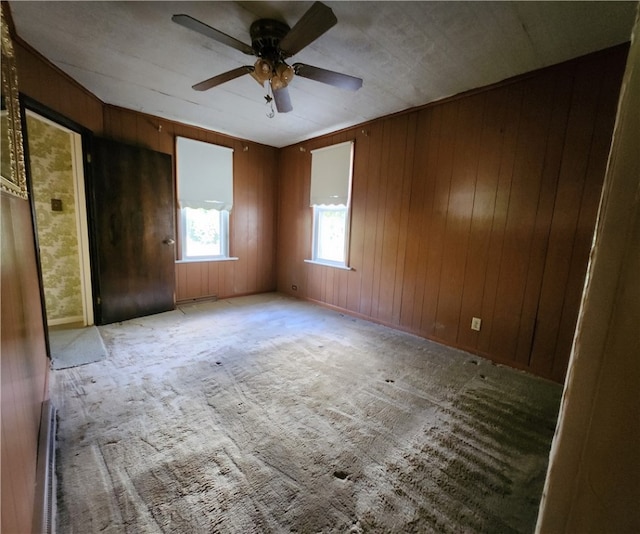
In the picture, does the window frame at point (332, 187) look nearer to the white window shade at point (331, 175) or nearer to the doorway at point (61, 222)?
the white window shade at point (331, 175)

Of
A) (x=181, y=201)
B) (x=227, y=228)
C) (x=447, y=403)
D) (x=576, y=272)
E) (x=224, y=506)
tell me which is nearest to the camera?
(x=224, y=506)

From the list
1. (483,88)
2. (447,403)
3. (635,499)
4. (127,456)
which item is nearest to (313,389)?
(447,403)

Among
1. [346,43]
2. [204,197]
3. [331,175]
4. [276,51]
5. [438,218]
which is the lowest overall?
[438,218]

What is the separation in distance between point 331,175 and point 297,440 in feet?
10.4

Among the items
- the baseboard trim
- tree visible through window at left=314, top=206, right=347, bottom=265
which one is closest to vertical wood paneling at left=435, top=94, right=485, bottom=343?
tree visible through window at left=314, top=206, right=347, bottom=265

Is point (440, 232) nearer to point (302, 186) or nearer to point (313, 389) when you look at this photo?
point (313, 389)

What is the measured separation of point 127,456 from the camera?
146cm

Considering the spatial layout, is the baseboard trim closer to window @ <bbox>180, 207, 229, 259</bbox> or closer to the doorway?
the doorway

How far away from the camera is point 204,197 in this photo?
392cm

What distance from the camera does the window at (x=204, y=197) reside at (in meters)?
3.76

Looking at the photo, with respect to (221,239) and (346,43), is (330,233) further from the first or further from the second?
(346,43)

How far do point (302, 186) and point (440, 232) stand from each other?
87.6 inches

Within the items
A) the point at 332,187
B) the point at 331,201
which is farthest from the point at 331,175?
→ the point at 331,201

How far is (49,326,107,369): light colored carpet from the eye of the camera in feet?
7.73
